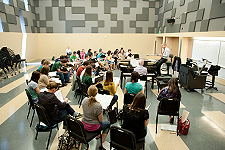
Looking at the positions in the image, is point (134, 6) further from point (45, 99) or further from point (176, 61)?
point (45, 99)

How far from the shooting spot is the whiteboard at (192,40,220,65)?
806 centimetres

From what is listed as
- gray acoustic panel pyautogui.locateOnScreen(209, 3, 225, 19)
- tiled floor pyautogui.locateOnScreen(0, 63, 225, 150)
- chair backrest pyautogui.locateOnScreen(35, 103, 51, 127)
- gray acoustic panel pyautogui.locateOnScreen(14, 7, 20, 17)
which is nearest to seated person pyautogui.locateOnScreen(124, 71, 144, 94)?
tiled floor pyautogui.locateOnScreen(0, 63, 225, 150)

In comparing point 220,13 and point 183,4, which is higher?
point 183,4

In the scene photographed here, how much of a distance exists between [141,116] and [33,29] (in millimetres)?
13947

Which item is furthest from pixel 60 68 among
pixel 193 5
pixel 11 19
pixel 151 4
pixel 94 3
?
pixel 151 4

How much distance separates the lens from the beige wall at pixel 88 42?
14.8 meters

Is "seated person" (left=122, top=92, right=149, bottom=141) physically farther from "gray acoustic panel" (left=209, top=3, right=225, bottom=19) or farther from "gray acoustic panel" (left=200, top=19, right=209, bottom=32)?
"gray acoustic panel" (left=200, top=19, right=209, bottom=32)

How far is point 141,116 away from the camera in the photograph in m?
2.62

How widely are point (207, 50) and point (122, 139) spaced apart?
8152 millimetres

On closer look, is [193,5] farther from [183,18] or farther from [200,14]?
[183,18]

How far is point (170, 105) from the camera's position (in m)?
3.70

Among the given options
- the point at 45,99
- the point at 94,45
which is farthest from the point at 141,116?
the point at 94,45

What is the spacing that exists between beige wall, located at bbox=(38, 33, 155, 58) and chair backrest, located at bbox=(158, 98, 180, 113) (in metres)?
11.9

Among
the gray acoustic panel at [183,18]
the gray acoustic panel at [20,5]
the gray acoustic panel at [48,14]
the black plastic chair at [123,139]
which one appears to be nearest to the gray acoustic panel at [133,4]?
the gray acoustic panel at [183,18]
